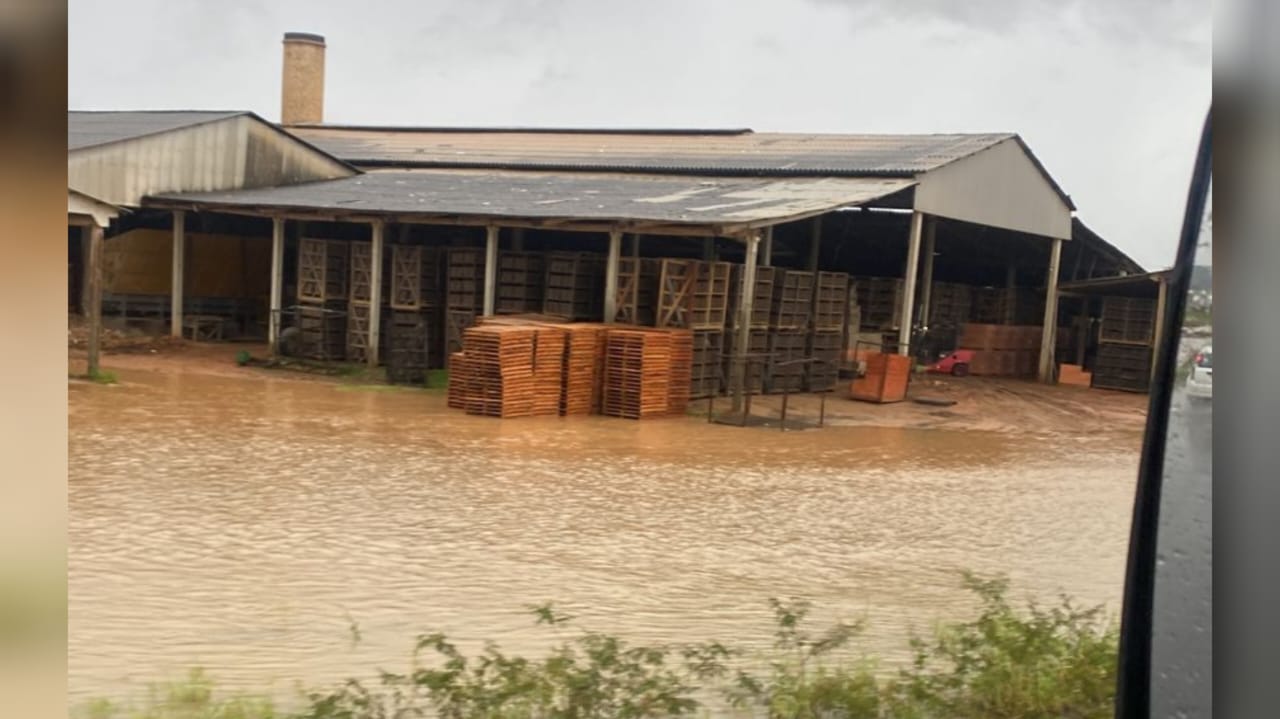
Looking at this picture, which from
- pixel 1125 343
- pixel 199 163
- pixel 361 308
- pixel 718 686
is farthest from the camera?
pixel 1125 343

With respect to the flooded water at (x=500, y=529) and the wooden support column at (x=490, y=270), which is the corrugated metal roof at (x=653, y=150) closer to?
the wooden support column at (x=490, y=270)

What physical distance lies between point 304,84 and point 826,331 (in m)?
23.8

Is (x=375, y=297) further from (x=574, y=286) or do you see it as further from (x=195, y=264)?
(x=195, y=264)

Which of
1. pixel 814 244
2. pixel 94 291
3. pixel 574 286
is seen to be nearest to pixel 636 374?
pixel 574 286

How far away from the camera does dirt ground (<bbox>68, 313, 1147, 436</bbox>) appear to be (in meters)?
21.9

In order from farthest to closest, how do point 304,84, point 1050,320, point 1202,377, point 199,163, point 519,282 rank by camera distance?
1. point 304,84
2. point 1050,320
3. point 199,163
4. point 519,282
5. point 1202,377

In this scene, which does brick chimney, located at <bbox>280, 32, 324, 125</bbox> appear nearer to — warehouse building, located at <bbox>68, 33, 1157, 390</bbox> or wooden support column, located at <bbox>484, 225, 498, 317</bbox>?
warehouse building, located at <bbox>68, 33, 1157, 390</bbox>

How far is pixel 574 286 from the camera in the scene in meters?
23.4

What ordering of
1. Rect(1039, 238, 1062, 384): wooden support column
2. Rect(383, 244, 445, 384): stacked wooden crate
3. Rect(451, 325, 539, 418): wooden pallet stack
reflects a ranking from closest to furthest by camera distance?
1. Rect(451, 325, 539, 418): wooden pallet stack
2. Rect(383, 244, 445, 384): stacked wooden crate
3. Rect(1039, 238, 1062, 384): wooden support column

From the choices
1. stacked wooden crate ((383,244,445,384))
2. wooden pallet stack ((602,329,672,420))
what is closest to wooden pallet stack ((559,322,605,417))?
wooden pallet stack ((602,329,672,420))

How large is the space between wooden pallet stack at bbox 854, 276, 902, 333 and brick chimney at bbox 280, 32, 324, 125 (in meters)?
21.1
